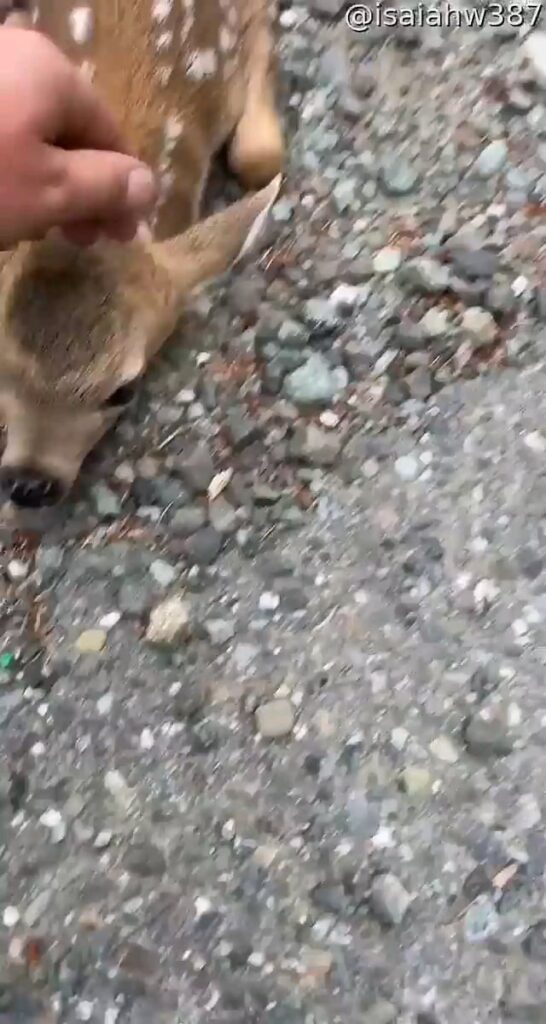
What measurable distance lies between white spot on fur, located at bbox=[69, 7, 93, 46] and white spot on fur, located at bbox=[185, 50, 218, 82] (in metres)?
0.12

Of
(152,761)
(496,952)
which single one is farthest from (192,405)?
(496,952)

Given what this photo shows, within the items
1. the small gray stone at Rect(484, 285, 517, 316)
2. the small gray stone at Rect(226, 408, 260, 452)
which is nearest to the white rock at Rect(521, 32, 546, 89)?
the small gray stone at Rect(484, 285, 517, 316)

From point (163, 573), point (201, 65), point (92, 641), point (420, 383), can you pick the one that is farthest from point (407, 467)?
point (201, 65)

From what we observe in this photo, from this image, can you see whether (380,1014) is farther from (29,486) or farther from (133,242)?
(133,242)

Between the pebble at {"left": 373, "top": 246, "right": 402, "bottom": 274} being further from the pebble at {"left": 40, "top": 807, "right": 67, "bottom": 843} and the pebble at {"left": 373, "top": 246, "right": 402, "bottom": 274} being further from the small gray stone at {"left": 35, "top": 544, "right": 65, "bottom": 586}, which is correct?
the pebble at {"left": 40, "top": 807, "right": 67, "bottom": 843}

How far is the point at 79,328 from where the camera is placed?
125 centimetres

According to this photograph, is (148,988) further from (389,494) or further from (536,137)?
(536,137)

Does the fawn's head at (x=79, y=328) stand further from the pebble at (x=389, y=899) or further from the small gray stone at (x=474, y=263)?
the pebble at (x=389, y=899)

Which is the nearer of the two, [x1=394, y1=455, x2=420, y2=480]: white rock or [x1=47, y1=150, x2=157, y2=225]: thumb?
[x1=47, y1=150, x2=157, y2=225]: thumb

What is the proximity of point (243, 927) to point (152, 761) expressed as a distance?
0.20 metres

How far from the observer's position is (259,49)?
165 cm

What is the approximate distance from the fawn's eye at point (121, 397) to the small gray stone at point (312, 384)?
0.25 meters

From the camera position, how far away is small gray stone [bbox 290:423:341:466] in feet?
5.03

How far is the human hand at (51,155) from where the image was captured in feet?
3.14
